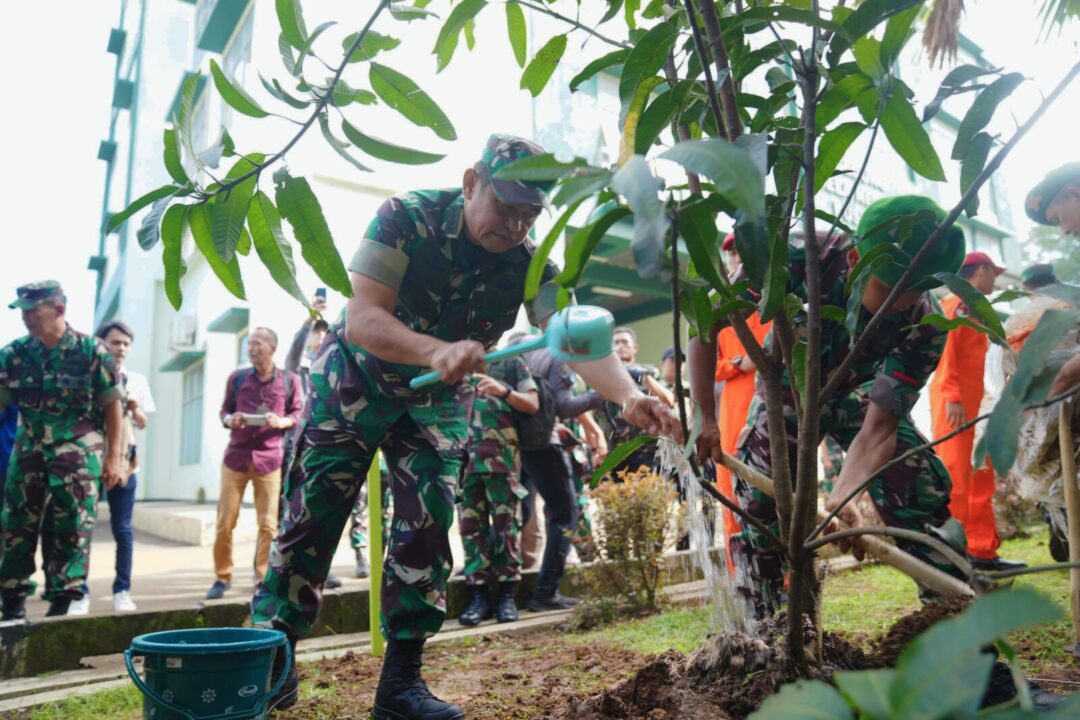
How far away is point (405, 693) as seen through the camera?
2.34 m

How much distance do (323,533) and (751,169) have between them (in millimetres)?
1989

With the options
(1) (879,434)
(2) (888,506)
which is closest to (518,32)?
(1) (879,434)

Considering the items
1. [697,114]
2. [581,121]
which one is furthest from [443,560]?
[581,121]

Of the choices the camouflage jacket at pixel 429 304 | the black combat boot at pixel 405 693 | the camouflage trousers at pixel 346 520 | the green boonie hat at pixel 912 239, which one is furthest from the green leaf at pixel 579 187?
the black combat boot at pixel 405 693

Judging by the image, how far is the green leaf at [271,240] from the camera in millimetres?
1798

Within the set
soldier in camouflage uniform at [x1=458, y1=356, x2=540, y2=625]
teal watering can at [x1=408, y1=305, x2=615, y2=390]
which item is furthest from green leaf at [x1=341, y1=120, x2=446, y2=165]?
soldier in camouflage uniform at [x1=458, y1=356, x2=540, y2=625]

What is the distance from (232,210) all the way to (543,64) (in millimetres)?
845

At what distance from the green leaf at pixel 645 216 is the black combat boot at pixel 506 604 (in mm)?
3810

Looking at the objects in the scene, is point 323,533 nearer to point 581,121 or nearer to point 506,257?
point 506,257

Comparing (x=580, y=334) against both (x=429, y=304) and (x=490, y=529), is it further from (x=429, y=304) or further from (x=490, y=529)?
(x=490, y=529)

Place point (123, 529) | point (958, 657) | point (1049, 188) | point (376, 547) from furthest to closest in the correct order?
1. point (123, 529)
2. point (376, 547)
3. point (1049, 188)
4. point (958, 657)

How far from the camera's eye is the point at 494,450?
484 centimetres

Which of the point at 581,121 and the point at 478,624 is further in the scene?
the point at 581,121

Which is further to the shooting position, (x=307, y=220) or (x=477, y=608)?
(x=477, y=608)
